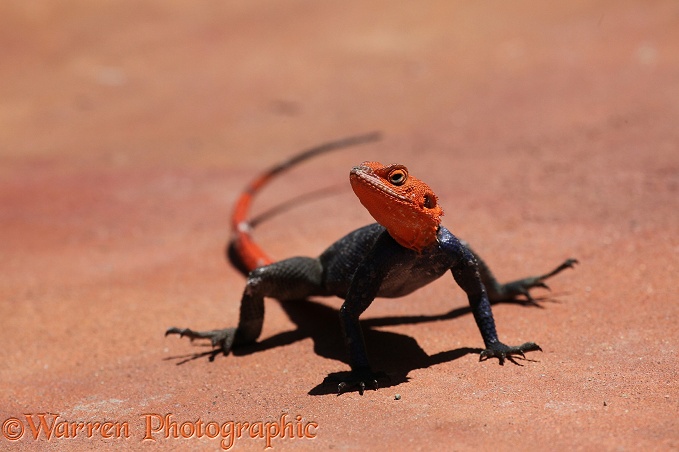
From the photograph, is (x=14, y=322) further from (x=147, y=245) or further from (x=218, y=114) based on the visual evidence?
(x=218, y=114)

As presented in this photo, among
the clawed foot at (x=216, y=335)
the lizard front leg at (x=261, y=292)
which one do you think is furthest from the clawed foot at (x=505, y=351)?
the clawed foot at (x=216, y=335)

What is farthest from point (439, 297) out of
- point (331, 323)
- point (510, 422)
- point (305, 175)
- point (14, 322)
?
point (305, 175)

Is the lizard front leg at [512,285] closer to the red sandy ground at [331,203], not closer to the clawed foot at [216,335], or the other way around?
the red sandy ground at [331,203]

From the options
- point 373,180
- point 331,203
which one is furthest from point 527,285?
point 331,203

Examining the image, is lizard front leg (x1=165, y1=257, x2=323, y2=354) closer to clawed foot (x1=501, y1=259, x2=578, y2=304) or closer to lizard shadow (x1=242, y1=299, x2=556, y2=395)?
lizard shadow (x1=242, y1=299, x2=556, y2=395)

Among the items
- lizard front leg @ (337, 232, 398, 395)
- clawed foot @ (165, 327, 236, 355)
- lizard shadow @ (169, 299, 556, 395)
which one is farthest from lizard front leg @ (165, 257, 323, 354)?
lizard front leg @ (337, 232, 398, 395)

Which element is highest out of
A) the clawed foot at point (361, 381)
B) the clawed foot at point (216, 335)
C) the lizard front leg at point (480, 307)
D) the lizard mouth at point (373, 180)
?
the lizard mouth at point (373, 180)
